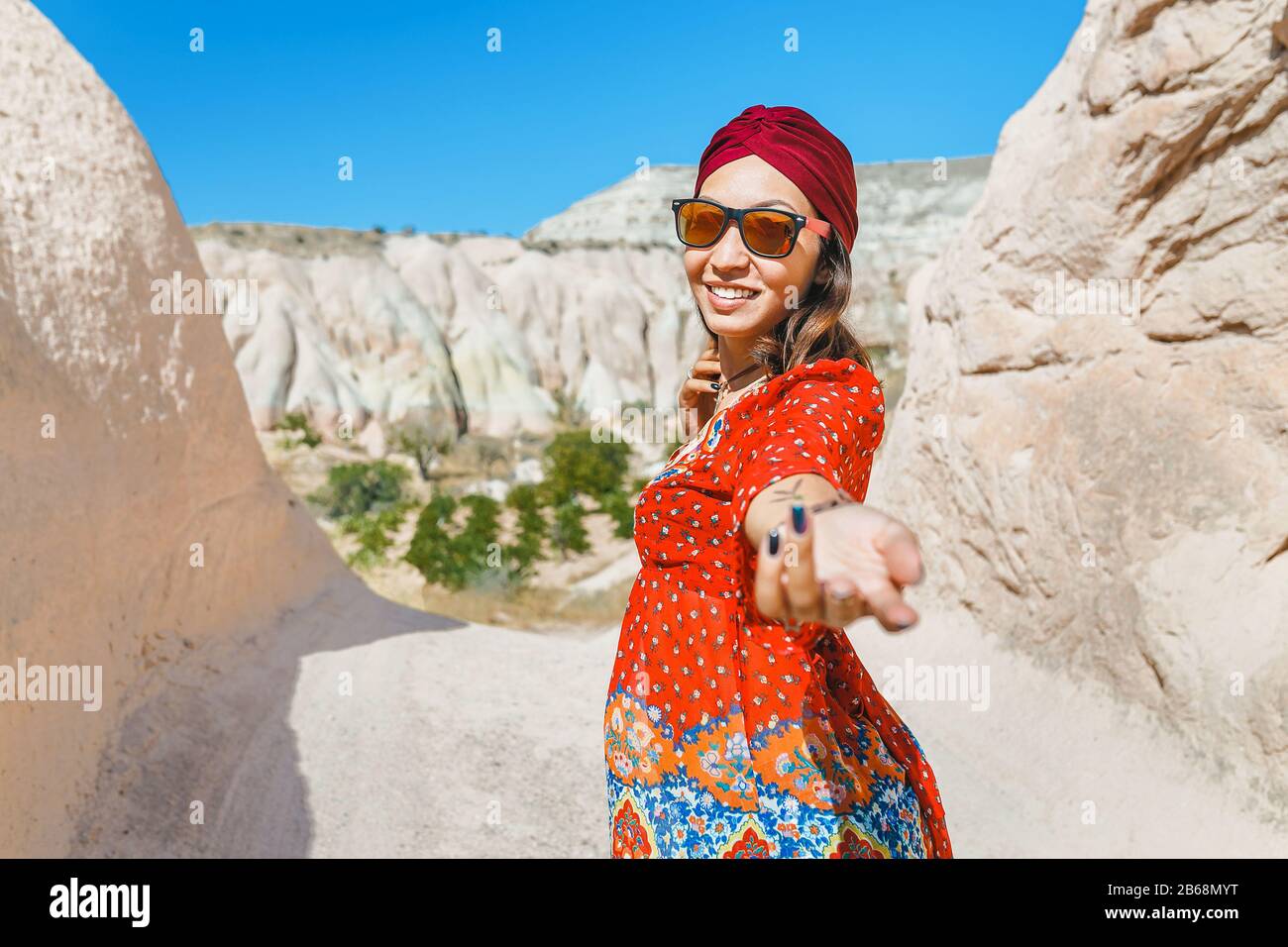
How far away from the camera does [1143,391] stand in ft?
13.7

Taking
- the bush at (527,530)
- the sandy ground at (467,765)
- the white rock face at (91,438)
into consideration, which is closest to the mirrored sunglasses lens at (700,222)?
the white rock face at (91,438)

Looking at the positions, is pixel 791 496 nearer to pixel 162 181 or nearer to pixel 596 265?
pixel 162 181

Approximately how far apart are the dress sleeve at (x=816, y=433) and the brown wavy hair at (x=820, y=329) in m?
0.12

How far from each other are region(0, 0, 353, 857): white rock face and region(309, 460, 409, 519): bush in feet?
43.6

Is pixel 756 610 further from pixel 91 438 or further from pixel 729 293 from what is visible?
pixel 91 438

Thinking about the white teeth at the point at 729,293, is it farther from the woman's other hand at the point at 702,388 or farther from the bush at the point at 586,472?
the bush at the point at 586,472

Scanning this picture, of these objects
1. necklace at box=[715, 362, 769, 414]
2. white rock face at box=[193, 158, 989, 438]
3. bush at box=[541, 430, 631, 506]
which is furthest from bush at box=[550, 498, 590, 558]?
necklace at box=[715, 362, 769, 414]

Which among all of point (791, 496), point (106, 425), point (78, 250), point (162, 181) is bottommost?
point (791, 496)

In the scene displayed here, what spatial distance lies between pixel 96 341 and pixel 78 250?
0.35m

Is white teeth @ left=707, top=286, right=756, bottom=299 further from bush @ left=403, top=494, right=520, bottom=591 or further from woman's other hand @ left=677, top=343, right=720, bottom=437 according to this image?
bush @ left=403, top=494, right=520, bottom=591

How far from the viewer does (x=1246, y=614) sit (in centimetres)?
365

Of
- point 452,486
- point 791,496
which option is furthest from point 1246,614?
point 452,486

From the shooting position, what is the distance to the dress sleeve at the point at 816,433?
1021 millimetres
